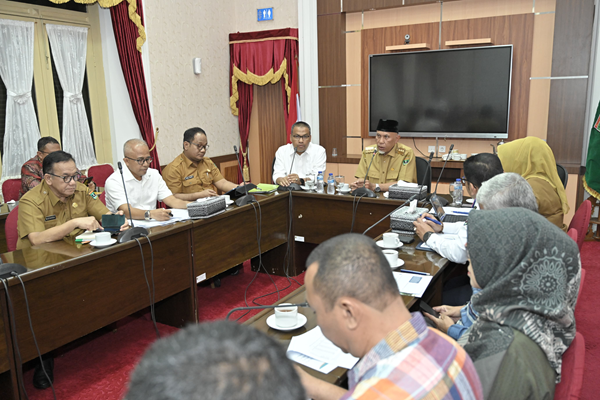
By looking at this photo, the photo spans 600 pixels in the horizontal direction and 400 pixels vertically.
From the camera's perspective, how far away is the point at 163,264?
266 centimetres

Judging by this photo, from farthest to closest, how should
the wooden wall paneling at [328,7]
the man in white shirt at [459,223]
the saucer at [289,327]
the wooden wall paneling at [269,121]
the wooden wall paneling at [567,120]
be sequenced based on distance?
the wooden wall paneling at [269,121] → the wooden wall paneling at [328,7] → the wooden wall paneling at [567,120] → the man in white shirt at [459,223] → the saucer at [289,327]

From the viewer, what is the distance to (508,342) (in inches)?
46.3

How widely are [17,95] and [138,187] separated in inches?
68.7

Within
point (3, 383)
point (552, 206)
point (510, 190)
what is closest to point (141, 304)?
point (3, 383)

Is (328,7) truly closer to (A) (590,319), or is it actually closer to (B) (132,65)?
(B) (132,65)

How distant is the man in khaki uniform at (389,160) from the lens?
3.83 m

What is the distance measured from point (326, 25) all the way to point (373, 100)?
1104 mm

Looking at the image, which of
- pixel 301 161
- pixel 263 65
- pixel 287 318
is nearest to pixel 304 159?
pixel 301 161

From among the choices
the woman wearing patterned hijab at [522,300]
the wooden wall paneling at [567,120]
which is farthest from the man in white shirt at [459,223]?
the wooden wall paneling at [567,120]

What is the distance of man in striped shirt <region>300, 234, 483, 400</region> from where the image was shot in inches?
33.2

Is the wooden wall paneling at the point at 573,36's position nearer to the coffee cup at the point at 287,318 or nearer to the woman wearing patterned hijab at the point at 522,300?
the woman wearing patterned hijab at the point at 522,300

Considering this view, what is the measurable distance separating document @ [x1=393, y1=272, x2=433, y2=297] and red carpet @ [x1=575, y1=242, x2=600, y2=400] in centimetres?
109

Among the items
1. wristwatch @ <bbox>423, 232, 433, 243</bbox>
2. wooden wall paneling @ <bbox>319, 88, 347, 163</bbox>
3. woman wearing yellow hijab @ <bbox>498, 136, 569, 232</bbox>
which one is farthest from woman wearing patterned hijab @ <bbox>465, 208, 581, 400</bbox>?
wooden wall paneling @ <bbox>319, 88, 347, 163</bbox>

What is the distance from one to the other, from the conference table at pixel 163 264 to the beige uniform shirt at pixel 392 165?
0.65 m
